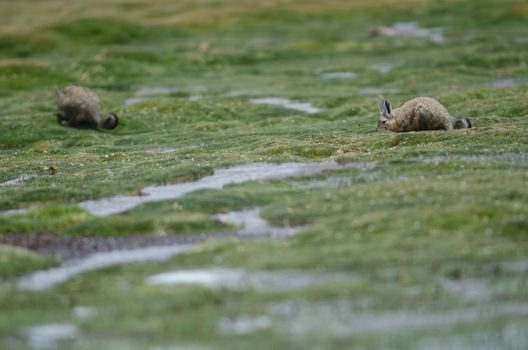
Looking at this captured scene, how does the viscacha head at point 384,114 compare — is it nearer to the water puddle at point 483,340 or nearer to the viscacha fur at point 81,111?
the viscacha fur at point 81,111

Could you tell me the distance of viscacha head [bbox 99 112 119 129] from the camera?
50.3 meters

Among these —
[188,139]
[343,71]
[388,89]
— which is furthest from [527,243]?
[343,71]

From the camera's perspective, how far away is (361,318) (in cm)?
1731

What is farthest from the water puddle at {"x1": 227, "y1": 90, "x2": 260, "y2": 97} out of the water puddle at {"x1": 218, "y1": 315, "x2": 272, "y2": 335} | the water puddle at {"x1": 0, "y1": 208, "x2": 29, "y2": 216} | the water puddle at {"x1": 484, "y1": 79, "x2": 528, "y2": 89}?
the water puddle at {"x1": 218, "y1": 315, "x2": 272, "y2": 335}

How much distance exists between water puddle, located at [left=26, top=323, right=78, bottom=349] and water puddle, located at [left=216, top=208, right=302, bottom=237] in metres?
7.47

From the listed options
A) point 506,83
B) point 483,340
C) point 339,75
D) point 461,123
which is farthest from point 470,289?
point 339,75

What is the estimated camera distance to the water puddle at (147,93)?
61.8 meters

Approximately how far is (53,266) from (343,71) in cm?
5330

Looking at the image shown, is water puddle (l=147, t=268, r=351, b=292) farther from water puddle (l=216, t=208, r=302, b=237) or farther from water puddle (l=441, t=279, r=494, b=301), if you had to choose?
water puddle (l=216, t=208, r=302, b=237)

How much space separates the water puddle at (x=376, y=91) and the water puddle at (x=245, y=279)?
131 feet

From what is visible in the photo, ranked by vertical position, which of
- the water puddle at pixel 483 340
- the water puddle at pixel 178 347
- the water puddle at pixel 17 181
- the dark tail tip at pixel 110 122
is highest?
the dark tail tip at pixel 110 122

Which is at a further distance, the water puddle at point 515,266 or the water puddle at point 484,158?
the water puddle at point 484,158

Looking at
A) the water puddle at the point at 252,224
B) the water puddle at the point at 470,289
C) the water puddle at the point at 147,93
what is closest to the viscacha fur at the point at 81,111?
the water puddle at the point at 147,93

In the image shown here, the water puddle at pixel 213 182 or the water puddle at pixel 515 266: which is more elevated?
the water puddle at pixel 213 182
